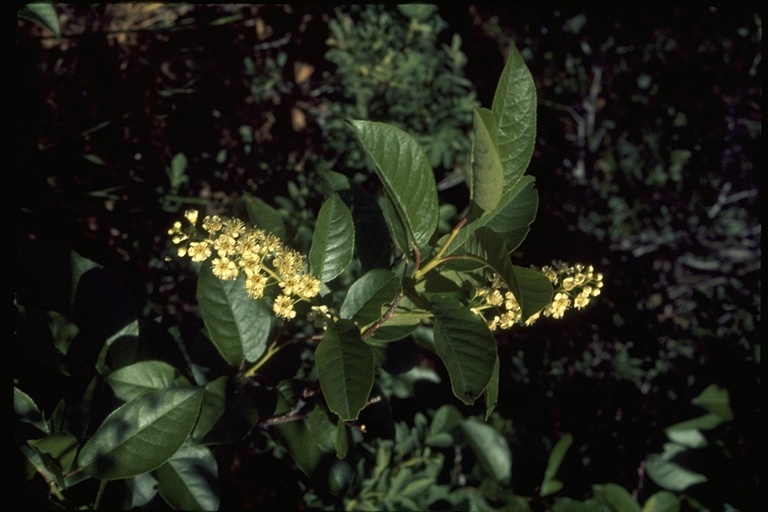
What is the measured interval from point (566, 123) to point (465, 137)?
1.81m

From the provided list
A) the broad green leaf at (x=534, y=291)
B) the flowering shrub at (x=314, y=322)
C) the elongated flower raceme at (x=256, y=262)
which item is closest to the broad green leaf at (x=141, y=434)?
the flowering shrub at (x=314, y=322)

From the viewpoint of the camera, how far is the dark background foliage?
224cm

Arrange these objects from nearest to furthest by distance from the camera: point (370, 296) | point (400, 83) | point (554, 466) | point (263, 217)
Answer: point (370, 296) < point (263, 217) < point (554, 466) < point (400, 83)

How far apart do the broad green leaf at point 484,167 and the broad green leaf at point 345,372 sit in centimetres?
34

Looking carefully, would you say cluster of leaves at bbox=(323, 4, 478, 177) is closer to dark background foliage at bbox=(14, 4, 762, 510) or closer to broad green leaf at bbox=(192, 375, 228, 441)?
dark background foliage at bbox=(14, 4, 762, 510)

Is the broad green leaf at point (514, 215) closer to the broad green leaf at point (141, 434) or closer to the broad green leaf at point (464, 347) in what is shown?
the broad green leaf at point (464, 347)

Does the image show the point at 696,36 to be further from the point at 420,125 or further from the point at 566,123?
the point at 420,125

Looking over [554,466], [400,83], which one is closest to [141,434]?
[554,466]

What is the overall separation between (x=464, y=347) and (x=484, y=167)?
0.33m

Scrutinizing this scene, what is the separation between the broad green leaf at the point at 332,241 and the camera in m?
1.18

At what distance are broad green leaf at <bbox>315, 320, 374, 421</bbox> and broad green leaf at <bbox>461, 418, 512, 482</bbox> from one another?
0.95m

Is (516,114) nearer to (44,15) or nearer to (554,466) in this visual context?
(44,15)

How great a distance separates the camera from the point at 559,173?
3.63m

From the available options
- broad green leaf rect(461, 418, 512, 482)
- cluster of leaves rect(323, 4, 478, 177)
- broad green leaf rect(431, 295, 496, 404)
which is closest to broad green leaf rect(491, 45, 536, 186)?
broad green leaf rect(431, 295, 496, 404)
